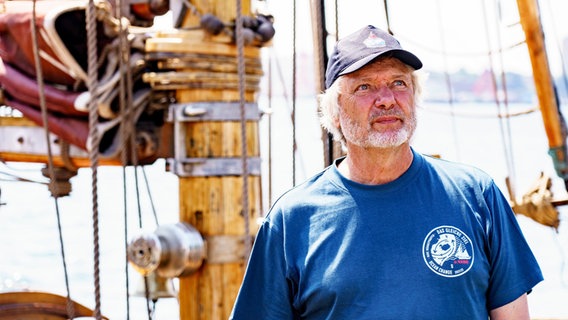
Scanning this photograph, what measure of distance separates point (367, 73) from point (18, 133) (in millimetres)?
3238

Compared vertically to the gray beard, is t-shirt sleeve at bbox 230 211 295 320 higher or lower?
lower

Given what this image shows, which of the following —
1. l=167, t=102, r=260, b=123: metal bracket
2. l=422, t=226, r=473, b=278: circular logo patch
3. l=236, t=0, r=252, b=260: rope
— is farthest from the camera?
l=167, t=102, r=260, b=123: metal bracket

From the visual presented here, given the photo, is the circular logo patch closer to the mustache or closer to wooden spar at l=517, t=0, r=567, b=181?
the mustache

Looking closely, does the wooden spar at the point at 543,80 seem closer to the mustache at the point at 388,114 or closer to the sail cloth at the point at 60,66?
the sail cloth at the point at 60,66

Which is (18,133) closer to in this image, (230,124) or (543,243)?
(230,124)

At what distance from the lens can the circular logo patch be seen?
2.27 metres

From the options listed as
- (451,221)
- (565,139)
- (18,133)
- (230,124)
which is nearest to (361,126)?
(451,221)

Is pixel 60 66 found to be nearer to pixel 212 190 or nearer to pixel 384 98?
pixel 212 190

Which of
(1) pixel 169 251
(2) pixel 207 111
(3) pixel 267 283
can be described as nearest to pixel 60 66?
(2) pixel 207 111

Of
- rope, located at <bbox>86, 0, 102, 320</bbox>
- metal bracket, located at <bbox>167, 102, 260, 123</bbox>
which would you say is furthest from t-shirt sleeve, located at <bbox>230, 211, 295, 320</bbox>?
metal bracket, located at <bbox>167, 102, 260, 123</bbox>

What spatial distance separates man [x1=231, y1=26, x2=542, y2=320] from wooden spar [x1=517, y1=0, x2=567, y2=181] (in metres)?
4.53

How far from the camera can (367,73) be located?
7.90 ft

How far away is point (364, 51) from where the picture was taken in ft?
7.84

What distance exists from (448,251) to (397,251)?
10 cm
